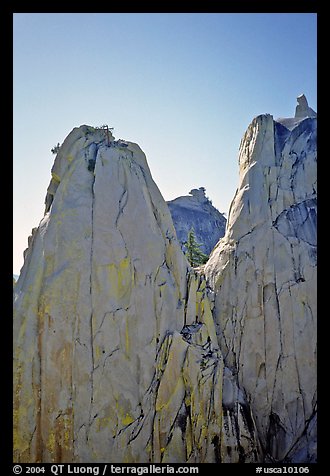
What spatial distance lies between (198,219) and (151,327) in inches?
1003

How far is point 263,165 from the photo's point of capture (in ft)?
67.9

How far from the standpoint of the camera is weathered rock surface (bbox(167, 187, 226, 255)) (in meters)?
38.9

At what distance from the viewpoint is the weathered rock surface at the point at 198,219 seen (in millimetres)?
38906

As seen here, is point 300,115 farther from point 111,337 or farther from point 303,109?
point 111,337

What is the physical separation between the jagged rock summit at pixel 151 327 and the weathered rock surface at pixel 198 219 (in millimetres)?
18616

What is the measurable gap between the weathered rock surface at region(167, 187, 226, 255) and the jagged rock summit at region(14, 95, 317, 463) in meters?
18.6

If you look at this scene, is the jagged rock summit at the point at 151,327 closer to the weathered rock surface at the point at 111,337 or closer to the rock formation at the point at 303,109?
the weathered rock surface at the point at 111,337

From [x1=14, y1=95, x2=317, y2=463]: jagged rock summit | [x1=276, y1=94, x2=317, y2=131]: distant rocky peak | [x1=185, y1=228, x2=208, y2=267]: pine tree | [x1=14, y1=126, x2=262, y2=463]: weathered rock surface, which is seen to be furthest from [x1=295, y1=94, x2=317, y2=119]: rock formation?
[x1=14, y1=126, x2=262, y2=463]: weathered rock surface

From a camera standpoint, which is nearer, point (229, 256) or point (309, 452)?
point (309, 452)

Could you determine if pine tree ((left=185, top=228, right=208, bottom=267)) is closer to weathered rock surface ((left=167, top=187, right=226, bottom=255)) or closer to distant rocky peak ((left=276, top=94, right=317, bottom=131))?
distant rocky peak ((left=276, top=94, right=317, bottom=131))
